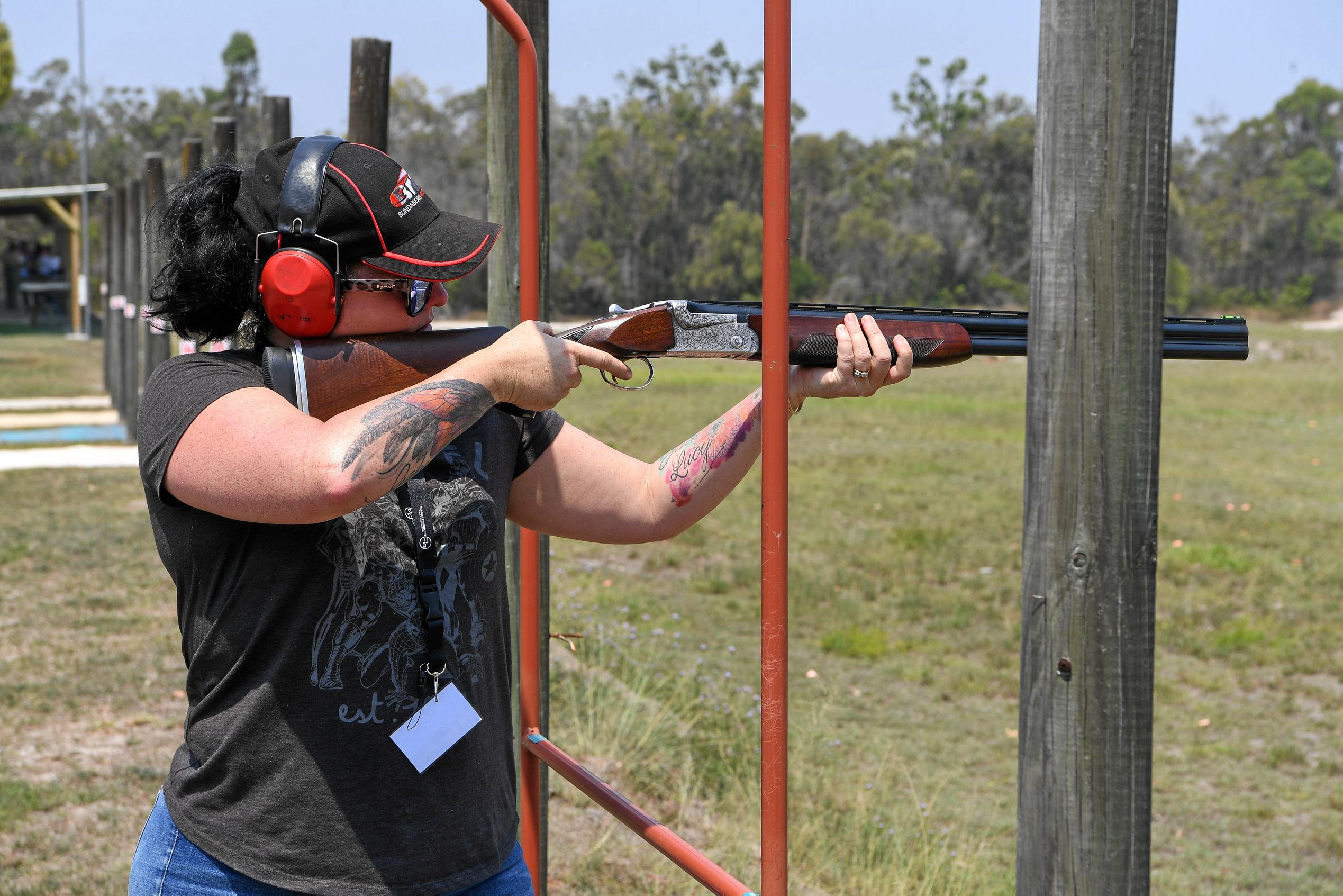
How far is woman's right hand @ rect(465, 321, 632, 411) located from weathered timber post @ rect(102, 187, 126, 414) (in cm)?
1296

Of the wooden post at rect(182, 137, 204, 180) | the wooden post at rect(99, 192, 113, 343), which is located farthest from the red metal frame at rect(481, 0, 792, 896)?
the wooden post at rect(99, 192, 113, 343)

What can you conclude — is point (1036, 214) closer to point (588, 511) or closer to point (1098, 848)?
point (1098, 848)

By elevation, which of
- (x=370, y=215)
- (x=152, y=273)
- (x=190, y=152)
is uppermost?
(x=190, y=152)

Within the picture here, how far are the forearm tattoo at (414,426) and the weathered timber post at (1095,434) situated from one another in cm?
87

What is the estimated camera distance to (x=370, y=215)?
1966 mm

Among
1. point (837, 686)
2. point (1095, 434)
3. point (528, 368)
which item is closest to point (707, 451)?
point (528, 368)

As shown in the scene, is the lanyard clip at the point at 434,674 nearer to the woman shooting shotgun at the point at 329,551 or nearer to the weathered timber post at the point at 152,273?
the woman shooting shotgun at the point at 329,551

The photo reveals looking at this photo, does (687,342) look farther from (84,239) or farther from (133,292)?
(84,239)

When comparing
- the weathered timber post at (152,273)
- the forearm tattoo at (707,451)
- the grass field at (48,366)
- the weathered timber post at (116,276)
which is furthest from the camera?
the grass field at (48,366)

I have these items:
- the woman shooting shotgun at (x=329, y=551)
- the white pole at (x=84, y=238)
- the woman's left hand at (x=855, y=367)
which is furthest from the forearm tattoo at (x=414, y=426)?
the white pole at (x=84, y=238)

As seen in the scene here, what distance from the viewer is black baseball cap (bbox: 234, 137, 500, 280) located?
195 centimetres

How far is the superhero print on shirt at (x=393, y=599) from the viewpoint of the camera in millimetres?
1908

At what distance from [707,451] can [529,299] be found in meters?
0.68

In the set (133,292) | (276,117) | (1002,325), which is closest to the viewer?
(1002,325)
